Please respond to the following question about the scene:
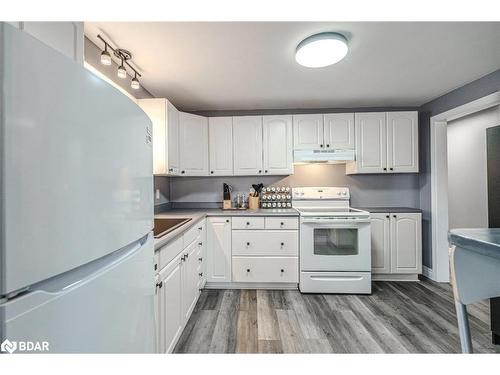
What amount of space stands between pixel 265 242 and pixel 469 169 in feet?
11.2

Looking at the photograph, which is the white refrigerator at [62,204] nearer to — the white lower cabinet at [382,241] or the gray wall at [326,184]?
the gray wall at [326,184]

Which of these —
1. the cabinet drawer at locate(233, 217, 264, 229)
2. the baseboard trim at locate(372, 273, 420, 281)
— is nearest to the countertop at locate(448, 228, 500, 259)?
the cabinet drawer at locate(233, 217, 264, 229)

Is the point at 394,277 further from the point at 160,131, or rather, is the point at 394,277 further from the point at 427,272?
the point at 160,131

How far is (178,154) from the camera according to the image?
245cm

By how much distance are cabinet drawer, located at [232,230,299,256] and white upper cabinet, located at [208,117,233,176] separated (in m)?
0.86

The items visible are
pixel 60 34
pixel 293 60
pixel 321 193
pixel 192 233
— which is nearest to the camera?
pixel 60 34

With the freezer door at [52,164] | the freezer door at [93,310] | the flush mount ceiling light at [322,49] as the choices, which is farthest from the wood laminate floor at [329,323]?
the flush mount ceiling light at [322,49]

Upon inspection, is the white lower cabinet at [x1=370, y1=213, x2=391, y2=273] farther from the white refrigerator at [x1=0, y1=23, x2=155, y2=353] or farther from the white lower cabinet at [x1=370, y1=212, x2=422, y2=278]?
the white refrigerator at [x1=0, y1=23, x2=155, y2=353]

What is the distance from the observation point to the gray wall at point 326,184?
2.98m

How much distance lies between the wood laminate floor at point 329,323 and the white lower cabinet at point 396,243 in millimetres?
263

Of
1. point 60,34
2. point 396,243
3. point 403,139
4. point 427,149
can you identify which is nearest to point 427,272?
point 396,243

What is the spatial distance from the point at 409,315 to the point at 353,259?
2.10 feet

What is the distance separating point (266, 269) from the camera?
2457 mm

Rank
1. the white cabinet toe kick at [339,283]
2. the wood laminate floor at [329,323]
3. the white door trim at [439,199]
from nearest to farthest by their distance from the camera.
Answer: the wood laminate floor at [329,323] < the white cabinet toe kick at [339,283] < the white door trim at [439,199]
